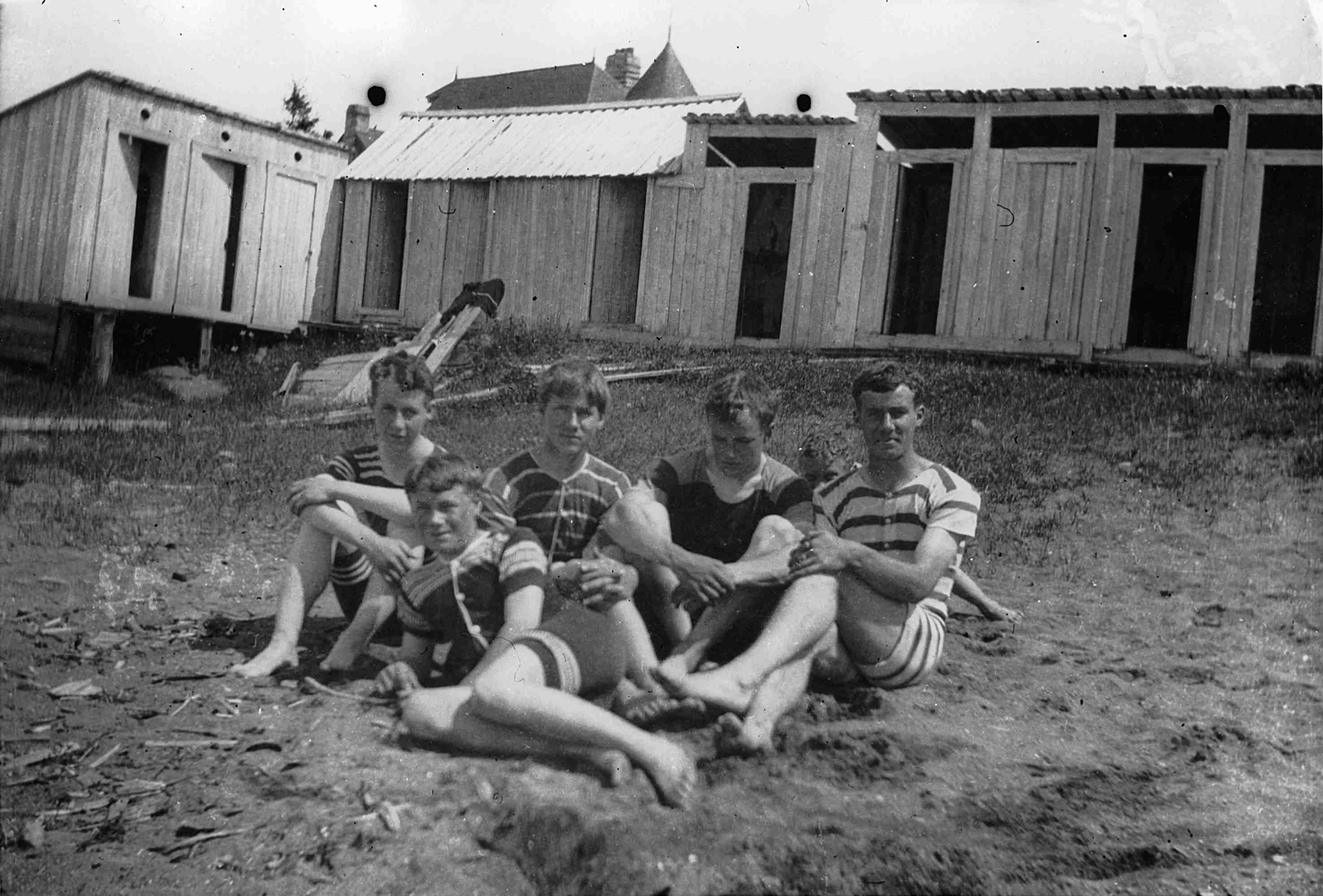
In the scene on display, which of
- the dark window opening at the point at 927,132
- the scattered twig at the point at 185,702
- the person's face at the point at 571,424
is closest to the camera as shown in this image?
the scattered twig at the point at 185,702

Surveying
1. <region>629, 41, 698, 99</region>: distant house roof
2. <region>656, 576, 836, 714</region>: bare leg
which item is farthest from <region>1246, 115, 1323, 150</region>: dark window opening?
<region>656, 576, 836, 714</region>: bare leg

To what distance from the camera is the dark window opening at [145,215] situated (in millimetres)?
3791

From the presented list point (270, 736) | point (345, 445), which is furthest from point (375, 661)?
point (345, 445)

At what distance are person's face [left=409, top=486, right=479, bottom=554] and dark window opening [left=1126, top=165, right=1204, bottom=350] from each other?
218cm

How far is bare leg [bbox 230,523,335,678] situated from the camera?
3057 millimetres

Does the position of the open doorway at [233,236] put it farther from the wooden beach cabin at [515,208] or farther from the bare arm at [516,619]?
the bare arm at [516,619]

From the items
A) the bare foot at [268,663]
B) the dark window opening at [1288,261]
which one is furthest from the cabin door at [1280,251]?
the bare foot at [268,663]

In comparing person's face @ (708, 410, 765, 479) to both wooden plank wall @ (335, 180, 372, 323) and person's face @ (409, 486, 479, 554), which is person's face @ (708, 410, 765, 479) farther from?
wooden plank wall @ (335, 180, 372, 323)

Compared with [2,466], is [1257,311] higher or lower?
higher

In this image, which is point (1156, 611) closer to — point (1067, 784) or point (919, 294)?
point (1067, 784)

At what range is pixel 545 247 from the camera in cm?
377

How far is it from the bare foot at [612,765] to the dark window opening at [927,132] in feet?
8.14

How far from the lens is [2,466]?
3357 millimetres

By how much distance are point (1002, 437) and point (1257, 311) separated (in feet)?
3.92
